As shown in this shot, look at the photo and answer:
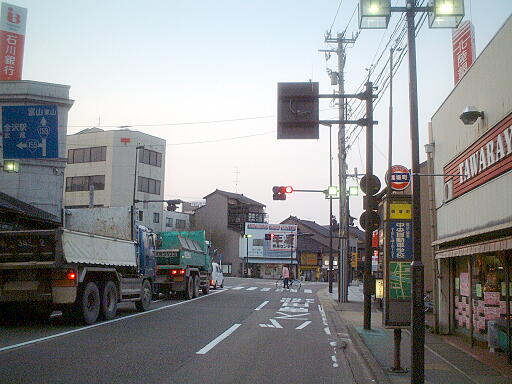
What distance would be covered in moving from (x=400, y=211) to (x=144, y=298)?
11663mm

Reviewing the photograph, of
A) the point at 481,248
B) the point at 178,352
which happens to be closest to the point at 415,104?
the point at 481,248

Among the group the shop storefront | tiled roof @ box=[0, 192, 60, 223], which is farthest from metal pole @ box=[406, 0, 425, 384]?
tiled roof @ box=[0, 192, 60, 223]

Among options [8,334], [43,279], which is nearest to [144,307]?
[43,279]

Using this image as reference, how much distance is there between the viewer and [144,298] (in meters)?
18.4

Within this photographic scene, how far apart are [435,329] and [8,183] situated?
25850mm

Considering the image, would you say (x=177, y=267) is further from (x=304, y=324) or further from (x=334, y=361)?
(x=334, y=361)

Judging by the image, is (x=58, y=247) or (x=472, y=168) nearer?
(x=472, y=168)

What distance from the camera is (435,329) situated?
552 inches

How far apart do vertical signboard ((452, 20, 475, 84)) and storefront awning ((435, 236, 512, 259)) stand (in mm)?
5201

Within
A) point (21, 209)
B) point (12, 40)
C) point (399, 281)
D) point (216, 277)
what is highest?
point (12, 40)

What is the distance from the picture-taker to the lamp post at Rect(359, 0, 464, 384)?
7.43 m

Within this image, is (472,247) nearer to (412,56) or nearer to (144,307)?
(412,56)

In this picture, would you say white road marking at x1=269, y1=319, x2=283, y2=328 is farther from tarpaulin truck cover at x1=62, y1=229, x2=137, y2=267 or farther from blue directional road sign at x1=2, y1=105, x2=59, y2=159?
blue directional road sign at x1=2, y1=105, x2=59, y2=159

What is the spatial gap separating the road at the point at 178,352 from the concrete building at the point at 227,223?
213 ft
